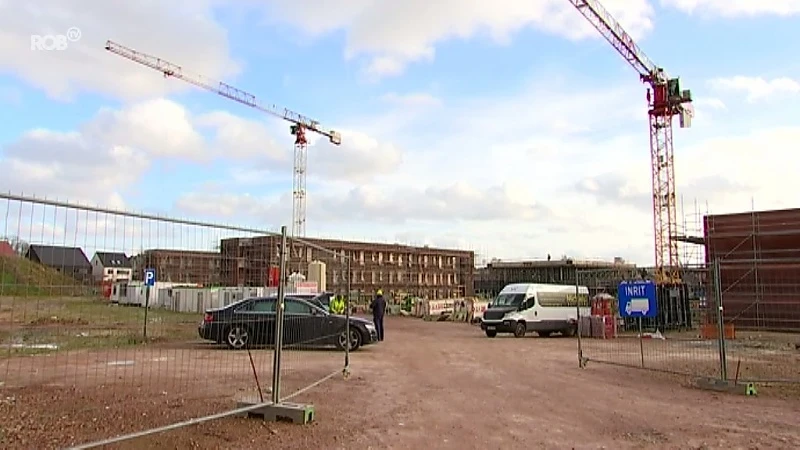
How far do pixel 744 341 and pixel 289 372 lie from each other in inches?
716

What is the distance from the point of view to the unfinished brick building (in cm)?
634

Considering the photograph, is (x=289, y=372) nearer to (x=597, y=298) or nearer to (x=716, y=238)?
(x=597, y=298)

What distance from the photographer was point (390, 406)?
28.0 ft

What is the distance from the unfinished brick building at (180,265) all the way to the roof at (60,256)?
0.69 m

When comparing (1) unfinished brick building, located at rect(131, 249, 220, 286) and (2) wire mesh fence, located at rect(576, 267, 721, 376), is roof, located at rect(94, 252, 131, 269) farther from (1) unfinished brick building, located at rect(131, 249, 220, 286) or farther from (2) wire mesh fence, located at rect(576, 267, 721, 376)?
(2) wire mesh fence, located at rect(576, 267, 721, 376)

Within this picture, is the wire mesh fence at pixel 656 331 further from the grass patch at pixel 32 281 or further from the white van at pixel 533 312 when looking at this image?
the grass patch at pixel 32 281

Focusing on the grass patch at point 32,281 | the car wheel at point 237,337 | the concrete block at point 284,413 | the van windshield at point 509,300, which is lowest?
the concrete block at point 284,413

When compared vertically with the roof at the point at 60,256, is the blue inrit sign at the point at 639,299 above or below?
below

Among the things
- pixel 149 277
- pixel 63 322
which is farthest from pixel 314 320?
pixel 63 322

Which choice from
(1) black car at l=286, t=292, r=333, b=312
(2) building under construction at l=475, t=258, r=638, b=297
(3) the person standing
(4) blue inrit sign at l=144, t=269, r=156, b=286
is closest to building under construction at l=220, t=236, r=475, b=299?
(2) building under construction at l=475, t=258, r=638, b=297

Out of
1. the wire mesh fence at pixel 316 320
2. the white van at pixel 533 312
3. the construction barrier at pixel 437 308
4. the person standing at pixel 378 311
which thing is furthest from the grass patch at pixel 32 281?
the construction barrier at pixel 437 308

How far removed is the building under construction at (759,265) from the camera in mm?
28078

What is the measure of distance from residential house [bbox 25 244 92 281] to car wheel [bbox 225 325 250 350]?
7875 millimetres

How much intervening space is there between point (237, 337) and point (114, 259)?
8215 mm
